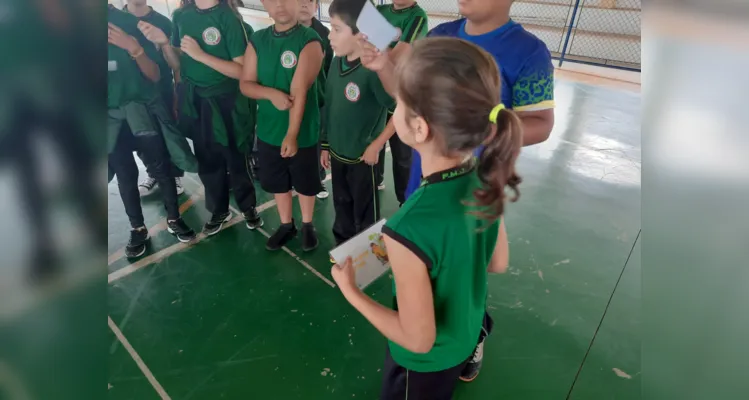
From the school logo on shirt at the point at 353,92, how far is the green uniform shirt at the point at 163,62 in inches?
45.6

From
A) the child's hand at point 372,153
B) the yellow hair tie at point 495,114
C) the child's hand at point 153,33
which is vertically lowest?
the child's hand at point 372,153

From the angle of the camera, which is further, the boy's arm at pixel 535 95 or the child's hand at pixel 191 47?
the child's hand at pixel 191 47

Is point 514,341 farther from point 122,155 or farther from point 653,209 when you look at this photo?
point 122,155

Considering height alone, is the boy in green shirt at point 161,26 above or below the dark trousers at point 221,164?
above

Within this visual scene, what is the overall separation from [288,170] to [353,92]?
0.76 metres

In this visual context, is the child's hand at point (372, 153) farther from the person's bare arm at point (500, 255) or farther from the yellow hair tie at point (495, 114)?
the yellow hair tie at point (495, 114)

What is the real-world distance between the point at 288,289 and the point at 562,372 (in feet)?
5.11

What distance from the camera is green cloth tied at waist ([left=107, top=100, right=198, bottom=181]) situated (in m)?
2.56

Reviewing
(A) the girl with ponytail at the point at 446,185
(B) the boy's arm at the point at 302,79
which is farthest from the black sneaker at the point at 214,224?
(A) the girl with ponytail at the point at 446,185

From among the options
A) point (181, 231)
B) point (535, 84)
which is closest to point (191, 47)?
point (181, 231)

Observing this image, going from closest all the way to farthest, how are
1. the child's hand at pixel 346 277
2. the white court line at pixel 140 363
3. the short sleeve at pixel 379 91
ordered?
the child's hand at pixel 346 277 → the white court line at pixel 140 363 → the short sleeve at pixel 379 91

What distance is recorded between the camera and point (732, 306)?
38 centimetres

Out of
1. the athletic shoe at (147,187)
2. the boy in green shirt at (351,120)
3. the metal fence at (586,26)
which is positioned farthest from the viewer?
the metal fence at (586,26)

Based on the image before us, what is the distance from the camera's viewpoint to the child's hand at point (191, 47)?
2597mm
